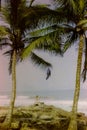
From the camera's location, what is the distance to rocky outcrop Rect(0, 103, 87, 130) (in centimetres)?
2404

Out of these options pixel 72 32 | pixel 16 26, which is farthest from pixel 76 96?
pixel 16 26

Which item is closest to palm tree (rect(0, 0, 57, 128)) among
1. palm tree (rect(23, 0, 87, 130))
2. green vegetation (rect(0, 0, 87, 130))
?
green vegetation (rect(0, 0, 87, 130))

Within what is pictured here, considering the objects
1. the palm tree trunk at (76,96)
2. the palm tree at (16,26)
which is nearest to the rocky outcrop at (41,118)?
the palm tree at (16,26)

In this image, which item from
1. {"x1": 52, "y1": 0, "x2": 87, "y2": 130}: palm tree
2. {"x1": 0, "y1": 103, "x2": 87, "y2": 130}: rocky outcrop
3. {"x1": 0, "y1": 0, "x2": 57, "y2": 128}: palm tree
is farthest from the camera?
{"x1": 0, "y1": 103, "x2": 87, "y2": 130}: rocky outcrop

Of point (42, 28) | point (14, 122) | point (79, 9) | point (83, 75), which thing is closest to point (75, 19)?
point (79, 9)

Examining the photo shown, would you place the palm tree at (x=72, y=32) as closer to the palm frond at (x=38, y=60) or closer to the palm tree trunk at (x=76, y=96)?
the palm tree trunk at (x=76, y=96)

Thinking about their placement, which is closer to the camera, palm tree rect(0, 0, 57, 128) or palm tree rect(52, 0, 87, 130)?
palm tree rect(52, 0, 87, 130)

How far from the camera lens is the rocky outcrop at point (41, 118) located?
78.9 ft

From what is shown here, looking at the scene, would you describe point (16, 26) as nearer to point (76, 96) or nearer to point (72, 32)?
point (72, 32)

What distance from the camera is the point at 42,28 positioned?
2066 cm

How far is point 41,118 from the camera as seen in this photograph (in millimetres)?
25875

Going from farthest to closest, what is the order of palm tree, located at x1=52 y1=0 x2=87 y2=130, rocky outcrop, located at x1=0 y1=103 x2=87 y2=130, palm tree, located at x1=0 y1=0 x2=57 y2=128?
rocky outcrop, located at x1=0 y1=103 x2=87 y2=130 < palm tree, located at x1=0 y1=0 x2=57 y2=128 < palm tree, located at x1=52 y1=0 x2=87 y2=130

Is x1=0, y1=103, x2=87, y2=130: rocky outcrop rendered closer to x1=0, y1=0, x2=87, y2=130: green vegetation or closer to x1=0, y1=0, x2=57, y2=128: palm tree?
x1=0, y1=0, x2=57, y2=128: palm tree

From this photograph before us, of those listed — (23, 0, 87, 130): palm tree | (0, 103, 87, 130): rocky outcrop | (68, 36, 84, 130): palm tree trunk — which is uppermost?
(23, 0, 87, 130): palm tree
